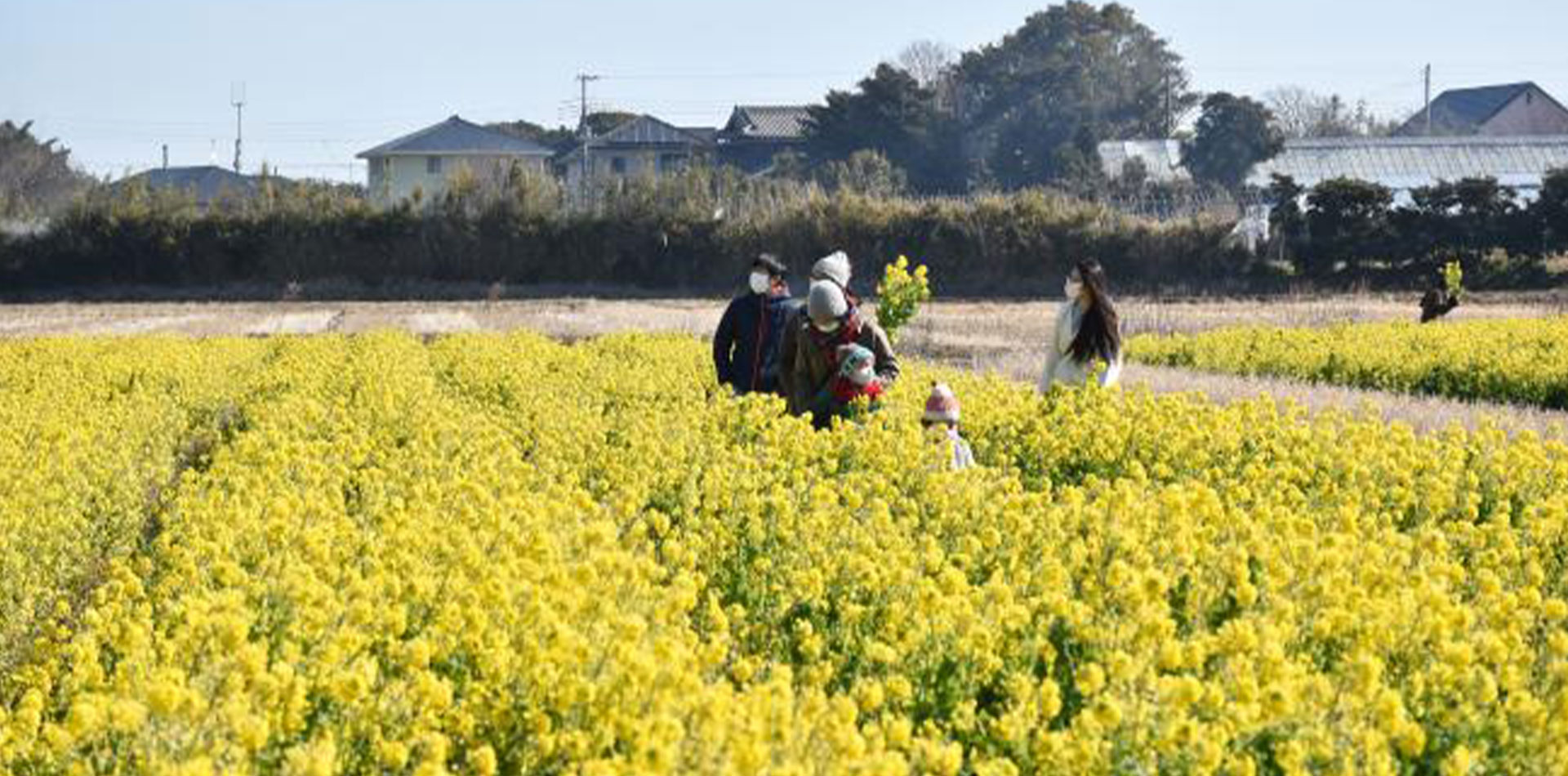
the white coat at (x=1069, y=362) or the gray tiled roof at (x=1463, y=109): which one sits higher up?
the gray tiled roof at (x=1463, y=109)

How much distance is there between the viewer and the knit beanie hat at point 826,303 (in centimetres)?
1078

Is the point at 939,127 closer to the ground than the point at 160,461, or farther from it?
farther from it

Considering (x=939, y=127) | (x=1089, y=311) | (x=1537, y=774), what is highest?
(x=939, y=127)

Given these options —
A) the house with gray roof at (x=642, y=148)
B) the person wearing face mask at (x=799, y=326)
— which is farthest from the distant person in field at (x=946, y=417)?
the house with gray roof at (x=642, y=148)

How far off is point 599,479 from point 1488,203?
1515 inches

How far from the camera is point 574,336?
29.2 meters

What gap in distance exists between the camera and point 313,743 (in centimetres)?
488

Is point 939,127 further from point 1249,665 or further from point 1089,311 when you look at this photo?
point 1249,665

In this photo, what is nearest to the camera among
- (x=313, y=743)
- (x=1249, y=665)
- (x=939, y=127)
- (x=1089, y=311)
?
(x=313, y=743)

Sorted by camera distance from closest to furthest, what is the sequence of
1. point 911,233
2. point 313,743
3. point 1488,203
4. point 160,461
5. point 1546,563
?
1. point 313,743
2. point 1546,563
3. point 160,461
4. point 1488,203
5. point 911,233

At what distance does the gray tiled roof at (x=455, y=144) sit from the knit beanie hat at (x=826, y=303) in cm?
6687

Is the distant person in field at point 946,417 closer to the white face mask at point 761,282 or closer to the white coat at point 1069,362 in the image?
the white coat at point 1069,362

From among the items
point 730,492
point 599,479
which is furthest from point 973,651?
point 599,479

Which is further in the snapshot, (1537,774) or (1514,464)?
(1514,464)
